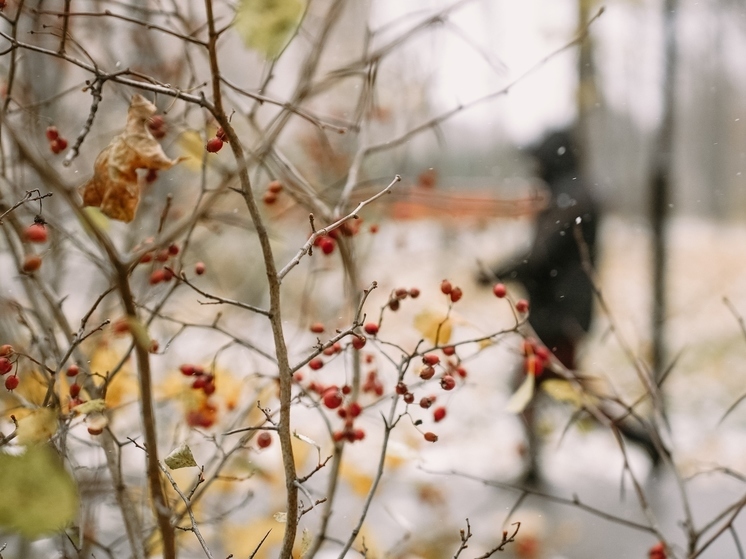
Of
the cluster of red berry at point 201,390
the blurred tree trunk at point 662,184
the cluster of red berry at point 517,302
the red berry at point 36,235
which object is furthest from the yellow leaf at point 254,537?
the blurred tree trunk at point 662,184

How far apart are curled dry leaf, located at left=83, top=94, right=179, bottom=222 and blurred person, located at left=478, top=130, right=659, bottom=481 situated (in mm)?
991

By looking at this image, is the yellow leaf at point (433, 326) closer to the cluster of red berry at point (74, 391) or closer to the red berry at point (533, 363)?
the red berry at point (533, 363)

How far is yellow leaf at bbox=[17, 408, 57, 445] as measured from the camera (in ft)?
1.16

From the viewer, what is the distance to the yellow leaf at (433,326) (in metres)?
0.60

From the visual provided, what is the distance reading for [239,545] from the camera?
81cm

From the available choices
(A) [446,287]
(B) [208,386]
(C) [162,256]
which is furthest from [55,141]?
(A) [446,287]

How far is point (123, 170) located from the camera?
39 centimetres

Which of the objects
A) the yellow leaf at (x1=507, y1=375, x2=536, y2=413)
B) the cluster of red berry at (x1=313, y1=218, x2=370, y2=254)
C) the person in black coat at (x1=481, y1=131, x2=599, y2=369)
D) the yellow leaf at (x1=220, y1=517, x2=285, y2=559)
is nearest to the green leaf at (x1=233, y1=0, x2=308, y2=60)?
the cluster of red berry at (x1=313, y1=218, x2=370, y2=254)

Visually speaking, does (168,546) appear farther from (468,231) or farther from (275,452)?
(468,231)

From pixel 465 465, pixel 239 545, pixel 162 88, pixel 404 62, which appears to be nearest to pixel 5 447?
pixel 162 88

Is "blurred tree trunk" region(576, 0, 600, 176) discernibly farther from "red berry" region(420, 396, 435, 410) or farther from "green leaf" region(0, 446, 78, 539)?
"green leaf" region(0, 446, 78, 539)

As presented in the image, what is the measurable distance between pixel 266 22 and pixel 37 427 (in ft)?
0.95

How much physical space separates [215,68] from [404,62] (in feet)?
4.33

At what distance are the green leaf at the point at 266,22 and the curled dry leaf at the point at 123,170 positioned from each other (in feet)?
0.28
